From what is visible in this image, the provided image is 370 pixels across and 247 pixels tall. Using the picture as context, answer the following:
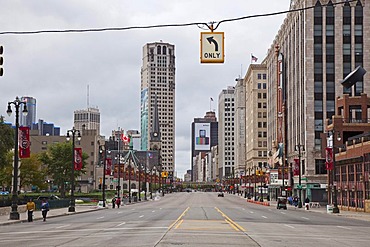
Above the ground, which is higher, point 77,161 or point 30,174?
point 77,161

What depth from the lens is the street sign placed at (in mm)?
20703

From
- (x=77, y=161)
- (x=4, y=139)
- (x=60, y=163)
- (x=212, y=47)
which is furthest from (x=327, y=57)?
(x=212, y=47)

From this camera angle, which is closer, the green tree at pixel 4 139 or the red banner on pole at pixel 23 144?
the red banner on pole at pixel 23 144

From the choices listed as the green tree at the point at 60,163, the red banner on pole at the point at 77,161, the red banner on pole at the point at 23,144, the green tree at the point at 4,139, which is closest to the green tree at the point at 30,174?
the green tree at the point at 60,163

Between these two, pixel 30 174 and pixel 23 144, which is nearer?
pixel 23 144

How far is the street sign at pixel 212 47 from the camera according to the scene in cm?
2070

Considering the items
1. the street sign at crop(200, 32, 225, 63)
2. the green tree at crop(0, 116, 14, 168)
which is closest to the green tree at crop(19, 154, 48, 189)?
the green tree at crop(0, 116, 14, 168)

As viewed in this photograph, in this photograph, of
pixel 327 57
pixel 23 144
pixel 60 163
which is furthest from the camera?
pixel 60 163

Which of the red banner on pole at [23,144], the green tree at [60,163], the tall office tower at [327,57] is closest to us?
the red banner on pole at [23,144]

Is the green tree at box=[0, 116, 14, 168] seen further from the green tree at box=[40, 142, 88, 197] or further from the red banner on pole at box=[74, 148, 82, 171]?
the green tree at box=[40, 142, 88, 197]

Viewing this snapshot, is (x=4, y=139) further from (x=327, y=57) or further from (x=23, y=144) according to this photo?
(x=327, y=57)

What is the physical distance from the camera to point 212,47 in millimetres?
20922

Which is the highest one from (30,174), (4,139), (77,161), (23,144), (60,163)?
(4,139)

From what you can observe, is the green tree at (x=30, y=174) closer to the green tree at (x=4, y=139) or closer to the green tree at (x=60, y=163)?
the green tree at (x=60, y=163)
